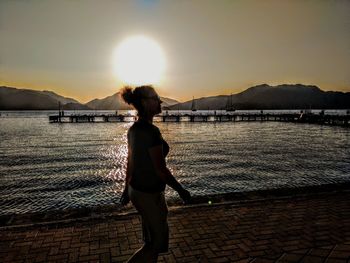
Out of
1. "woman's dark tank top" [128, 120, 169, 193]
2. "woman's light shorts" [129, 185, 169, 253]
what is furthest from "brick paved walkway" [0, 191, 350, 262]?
"woman's dark tank top" [128, 120, 169, 193]

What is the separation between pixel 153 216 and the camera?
9.25 ft

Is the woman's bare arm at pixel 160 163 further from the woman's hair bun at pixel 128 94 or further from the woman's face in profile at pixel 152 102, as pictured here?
the woman's hair bun at pixel 128 94

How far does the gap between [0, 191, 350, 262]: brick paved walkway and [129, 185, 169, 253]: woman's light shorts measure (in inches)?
53.4

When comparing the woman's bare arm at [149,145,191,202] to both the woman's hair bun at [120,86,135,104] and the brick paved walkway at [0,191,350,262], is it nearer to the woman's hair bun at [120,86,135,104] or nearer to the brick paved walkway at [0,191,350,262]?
the woman's hair bun at [120,86,135,104]

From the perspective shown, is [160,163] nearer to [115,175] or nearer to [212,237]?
[212,237]

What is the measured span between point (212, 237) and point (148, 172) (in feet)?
8.39

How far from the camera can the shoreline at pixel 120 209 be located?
18.4 feet

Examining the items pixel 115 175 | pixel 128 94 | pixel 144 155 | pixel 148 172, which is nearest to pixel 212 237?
pixel 148 172

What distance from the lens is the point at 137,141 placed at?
2.75 m

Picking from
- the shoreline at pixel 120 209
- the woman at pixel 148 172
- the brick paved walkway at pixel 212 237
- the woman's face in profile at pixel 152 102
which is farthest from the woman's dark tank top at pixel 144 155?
the shoreline at pixel 120 209

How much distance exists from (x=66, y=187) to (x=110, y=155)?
26.4 feet

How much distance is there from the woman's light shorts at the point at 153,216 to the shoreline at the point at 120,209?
10.1 ft

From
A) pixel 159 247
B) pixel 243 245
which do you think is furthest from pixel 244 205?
pixel 159 247

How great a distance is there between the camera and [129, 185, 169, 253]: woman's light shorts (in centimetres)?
279
